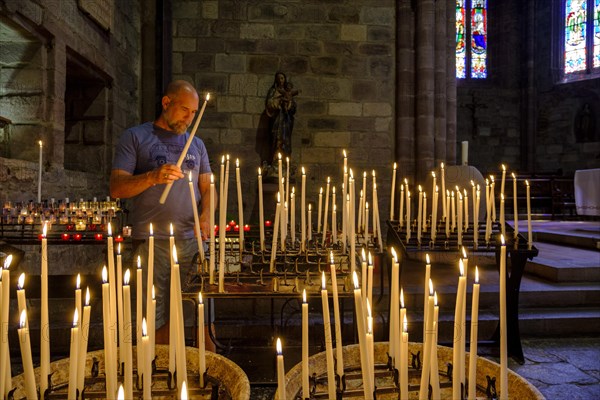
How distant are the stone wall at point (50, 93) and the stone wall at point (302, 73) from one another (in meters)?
1.94

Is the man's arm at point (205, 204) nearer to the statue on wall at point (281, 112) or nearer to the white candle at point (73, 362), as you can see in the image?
the white candle at point (73, 362)

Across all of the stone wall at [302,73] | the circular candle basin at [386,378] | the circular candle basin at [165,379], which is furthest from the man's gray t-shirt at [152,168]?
the stone wall at [302,73]

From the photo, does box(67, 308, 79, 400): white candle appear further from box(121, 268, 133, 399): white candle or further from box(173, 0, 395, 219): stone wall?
box(173, 0, 395, 219): stone wall

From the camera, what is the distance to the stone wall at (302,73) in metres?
7.73

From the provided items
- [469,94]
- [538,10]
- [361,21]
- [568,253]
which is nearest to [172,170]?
[568,253]

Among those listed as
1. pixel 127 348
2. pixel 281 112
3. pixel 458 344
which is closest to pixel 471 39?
pixel 281 112

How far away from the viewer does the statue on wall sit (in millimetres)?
7176

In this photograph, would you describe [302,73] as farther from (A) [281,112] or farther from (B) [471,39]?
(B) [471,39]

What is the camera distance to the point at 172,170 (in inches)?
75.8

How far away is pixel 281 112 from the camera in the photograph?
7262mm

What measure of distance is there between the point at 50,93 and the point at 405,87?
225 inches

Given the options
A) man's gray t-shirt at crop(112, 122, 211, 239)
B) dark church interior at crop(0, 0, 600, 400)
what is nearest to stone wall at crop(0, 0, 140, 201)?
dark church interior at crop(0, 0, 600, 400)

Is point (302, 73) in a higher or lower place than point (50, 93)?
higher

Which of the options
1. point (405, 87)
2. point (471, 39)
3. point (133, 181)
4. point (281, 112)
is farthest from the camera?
point (471, 39)
